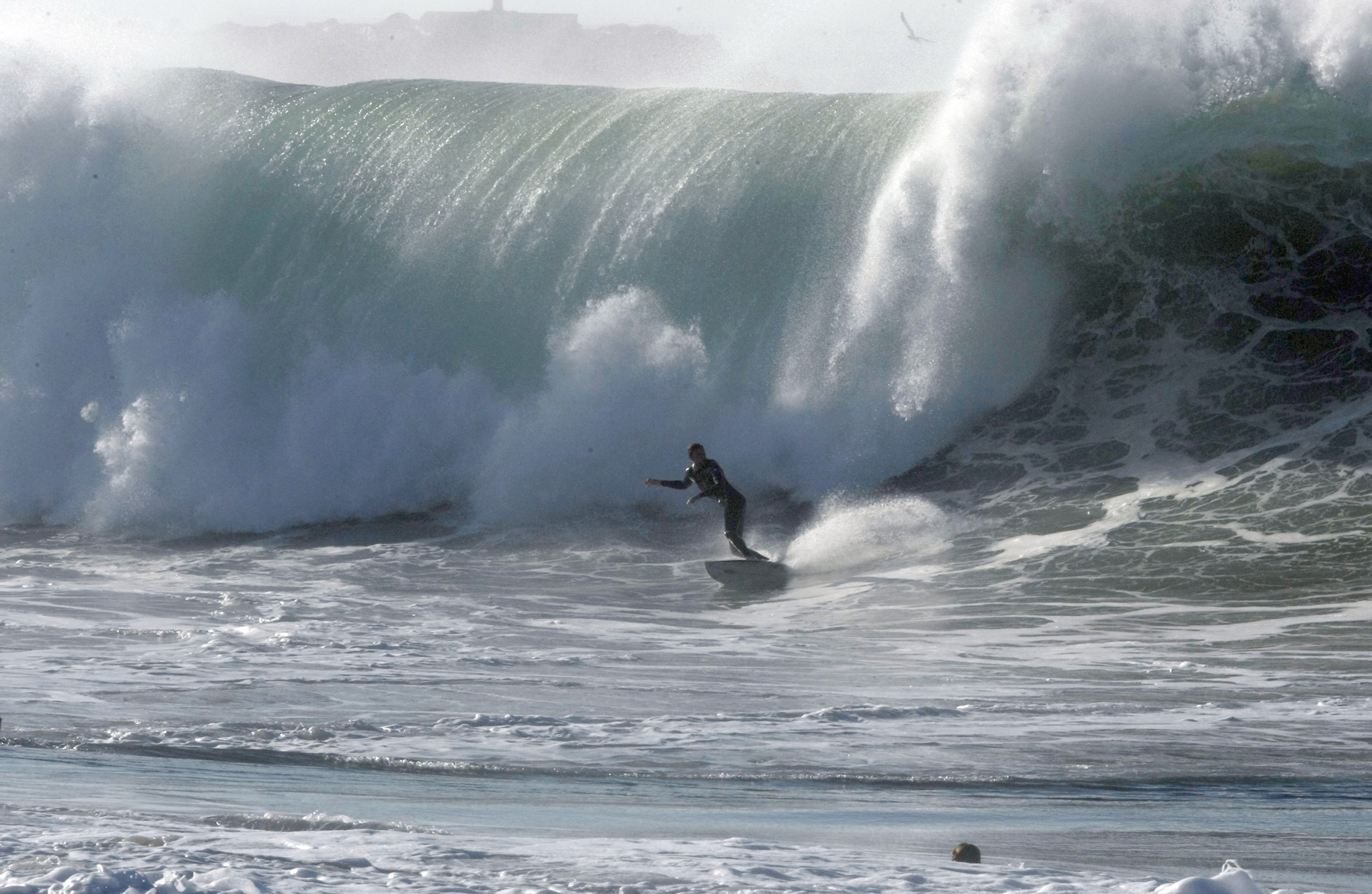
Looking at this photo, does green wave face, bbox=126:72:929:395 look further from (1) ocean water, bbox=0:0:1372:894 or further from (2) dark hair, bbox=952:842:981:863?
(2) dark hair, bbox=952:842:981:863

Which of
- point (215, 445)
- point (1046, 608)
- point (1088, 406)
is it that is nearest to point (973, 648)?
point (1046, 608)

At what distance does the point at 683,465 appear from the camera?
14.3 metres

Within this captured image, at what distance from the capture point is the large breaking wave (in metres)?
13.4

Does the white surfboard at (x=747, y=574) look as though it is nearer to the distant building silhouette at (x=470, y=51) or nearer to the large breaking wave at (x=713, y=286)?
the large breaking wave at (x=713, y=286)

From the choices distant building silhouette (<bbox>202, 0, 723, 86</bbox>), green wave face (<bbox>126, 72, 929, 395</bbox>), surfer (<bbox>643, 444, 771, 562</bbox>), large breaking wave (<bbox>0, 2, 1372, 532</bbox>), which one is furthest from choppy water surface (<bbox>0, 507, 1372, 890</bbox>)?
distant building silhouette (<bbox>202, 0, 723, 86</bbox>)

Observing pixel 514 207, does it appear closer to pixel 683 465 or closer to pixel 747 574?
pixel 683 465

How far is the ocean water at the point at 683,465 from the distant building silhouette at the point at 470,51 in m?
55.4

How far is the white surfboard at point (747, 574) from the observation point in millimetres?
10984

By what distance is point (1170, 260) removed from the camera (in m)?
14.0

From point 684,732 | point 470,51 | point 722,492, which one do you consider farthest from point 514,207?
point 470,51

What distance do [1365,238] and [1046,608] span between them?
608 centimetres

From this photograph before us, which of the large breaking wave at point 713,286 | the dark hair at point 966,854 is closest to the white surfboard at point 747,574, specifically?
the large breaking wave at point 713,286

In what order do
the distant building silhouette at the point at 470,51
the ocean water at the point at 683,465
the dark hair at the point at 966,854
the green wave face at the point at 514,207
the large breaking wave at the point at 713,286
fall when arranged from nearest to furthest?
1. the dark hair at the point at 966,854
2. the ocean water at the point at 683,465
3. the large breaking wave at the point at 713,286
4. the green wave face at the point at 514,207
5. the distant building silhouette at the point at 470,51

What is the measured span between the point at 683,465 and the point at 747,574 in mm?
3364
